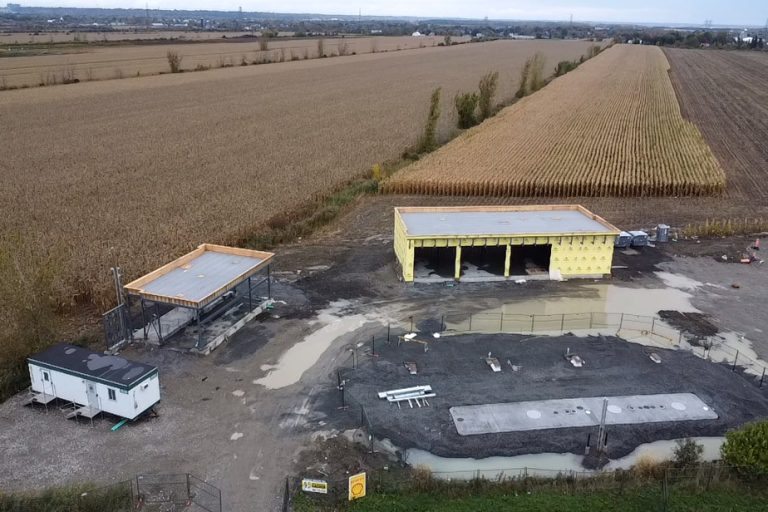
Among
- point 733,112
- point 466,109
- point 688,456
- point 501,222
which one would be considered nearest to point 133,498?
point 688,456

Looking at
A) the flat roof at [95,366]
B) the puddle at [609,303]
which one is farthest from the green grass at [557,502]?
the puddle at [609,303]

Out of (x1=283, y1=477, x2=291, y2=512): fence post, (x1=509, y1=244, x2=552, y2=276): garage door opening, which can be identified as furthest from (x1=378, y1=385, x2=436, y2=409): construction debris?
(x1=509, y1=244, x2=552, y2=276): garage door opening

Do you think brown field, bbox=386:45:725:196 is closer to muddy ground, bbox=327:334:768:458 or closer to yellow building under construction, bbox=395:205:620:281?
yellow building under construction, bbox=395:205:620:281

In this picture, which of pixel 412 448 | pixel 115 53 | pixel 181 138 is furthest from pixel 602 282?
pixel 115 53

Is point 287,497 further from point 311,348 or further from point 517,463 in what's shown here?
point 311,348

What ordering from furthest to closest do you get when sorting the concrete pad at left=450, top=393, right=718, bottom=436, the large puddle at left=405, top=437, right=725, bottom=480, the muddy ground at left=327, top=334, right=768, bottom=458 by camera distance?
the concrete pad at left=450, top=393, right=718, bottom=436 < the muddy ground at left=327, top=334, right=768, bottom=458 < the large puddle at left=405, top=437, right=725, bottom=480

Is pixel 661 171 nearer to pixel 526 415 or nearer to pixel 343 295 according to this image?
pixel 343 295

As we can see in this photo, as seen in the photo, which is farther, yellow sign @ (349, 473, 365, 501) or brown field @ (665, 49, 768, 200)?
brown field @ (665, 49, 768, 200)
